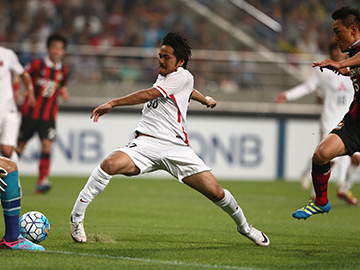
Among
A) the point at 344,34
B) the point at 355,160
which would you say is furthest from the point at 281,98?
the point at 344,34

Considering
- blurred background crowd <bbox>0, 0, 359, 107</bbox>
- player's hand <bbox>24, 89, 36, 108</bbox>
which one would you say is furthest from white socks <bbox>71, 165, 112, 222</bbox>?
blurred background crowd <bbox>0, 0, 359, 107</bbox>

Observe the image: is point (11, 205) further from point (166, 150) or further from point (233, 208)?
point (233, 208)

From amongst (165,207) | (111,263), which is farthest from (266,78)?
(111,263)

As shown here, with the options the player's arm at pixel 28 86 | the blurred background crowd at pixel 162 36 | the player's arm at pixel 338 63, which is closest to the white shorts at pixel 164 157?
the player's arm at pixel 338 63

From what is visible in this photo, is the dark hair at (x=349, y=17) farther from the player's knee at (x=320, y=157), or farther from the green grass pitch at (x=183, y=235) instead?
the green grass pitch at (x=183, y=235)

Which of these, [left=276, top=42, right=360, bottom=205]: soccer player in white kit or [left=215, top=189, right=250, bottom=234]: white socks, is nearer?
[left=215, top=189, right=250, bottom=234]: white socks

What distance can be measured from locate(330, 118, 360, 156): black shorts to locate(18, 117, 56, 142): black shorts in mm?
6915

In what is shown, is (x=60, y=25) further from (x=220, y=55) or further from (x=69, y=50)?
(x=220, y=55)

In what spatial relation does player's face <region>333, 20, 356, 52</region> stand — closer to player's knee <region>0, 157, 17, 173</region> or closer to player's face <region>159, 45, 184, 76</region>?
player's face <region>159, 45, 184, 76</region>

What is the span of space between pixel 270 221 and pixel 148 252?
10.7 feet

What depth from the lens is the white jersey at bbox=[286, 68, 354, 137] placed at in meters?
11.2

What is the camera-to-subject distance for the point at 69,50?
18328 mm

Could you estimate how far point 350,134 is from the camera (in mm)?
6574

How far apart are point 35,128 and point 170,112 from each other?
6304 mm
